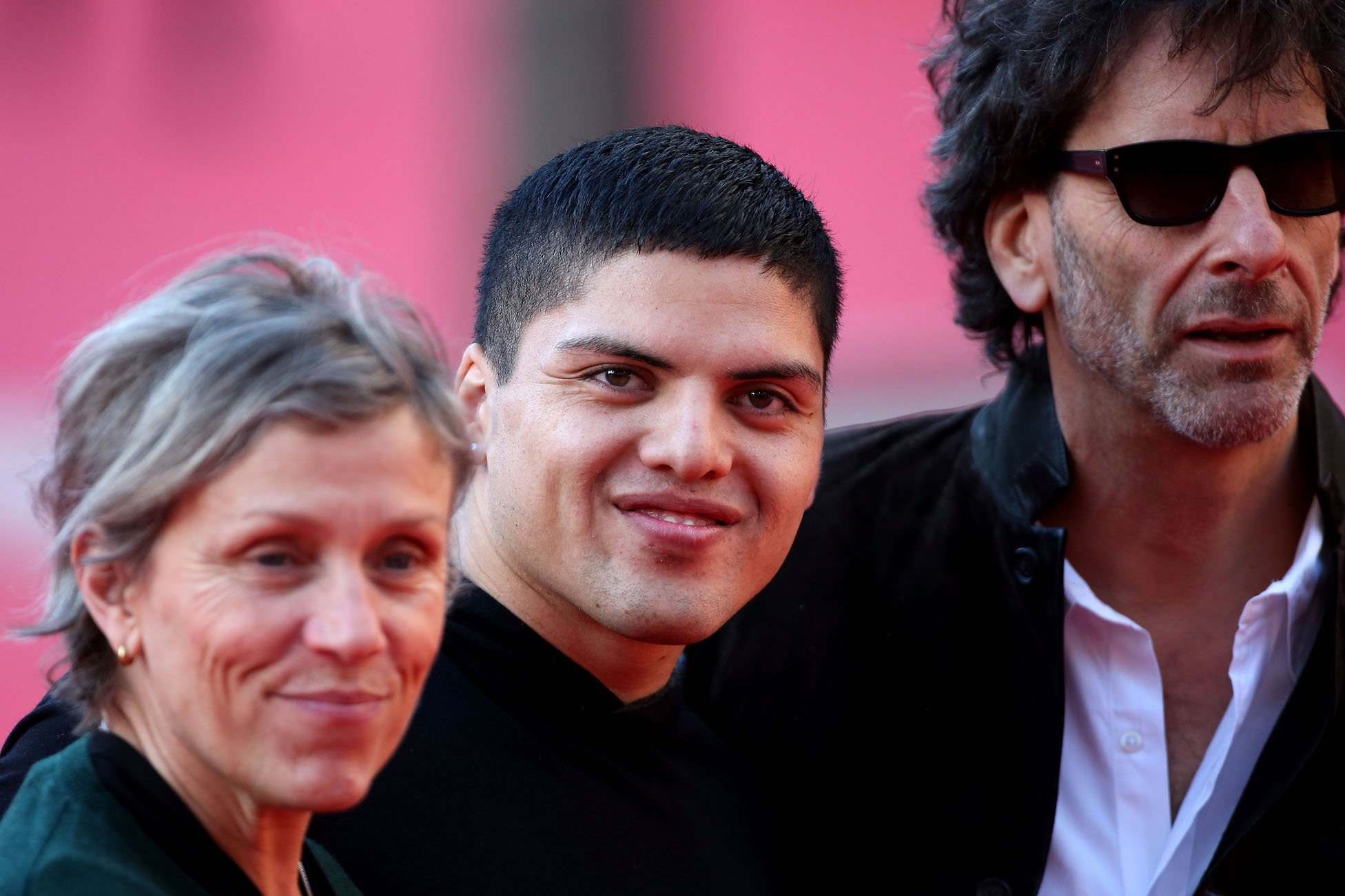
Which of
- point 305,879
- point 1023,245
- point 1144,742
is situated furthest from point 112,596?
point 1023,245

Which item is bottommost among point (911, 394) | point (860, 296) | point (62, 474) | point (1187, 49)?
point (911, 394)

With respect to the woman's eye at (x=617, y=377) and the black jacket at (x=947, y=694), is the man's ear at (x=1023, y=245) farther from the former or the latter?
the woman's eye at (x=617, y=377)

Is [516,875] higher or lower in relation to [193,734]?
lower

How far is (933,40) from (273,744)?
2.92 metres

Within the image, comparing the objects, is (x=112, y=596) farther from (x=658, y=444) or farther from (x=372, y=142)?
(x=372, y=142)

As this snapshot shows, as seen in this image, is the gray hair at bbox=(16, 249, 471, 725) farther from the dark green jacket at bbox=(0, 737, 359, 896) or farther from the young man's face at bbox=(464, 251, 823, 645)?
the young man's face at bbox=(464, 251, 823, 645)

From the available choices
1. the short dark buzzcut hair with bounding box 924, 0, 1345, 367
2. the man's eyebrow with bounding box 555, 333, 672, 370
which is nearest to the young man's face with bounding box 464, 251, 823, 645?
the man's eyebrow with bounding box 555, 333, 672, 370

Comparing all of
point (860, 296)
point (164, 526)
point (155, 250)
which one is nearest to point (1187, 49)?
point (164, 526)

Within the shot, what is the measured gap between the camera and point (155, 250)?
5320 millimetres

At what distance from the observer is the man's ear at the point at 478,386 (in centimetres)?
241

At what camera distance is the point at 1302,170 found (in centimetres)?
278

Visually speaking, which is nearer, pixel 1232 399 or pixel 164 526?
pixel 164 526

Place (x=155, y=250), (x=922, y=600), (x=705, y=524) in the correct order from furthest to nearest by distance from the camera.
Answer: (x=155, y=250) < (x=922, y=600) < (x=705, y=524)

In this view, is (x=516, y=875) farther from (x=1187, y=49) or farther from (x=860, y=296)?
(x=860, y=296)
